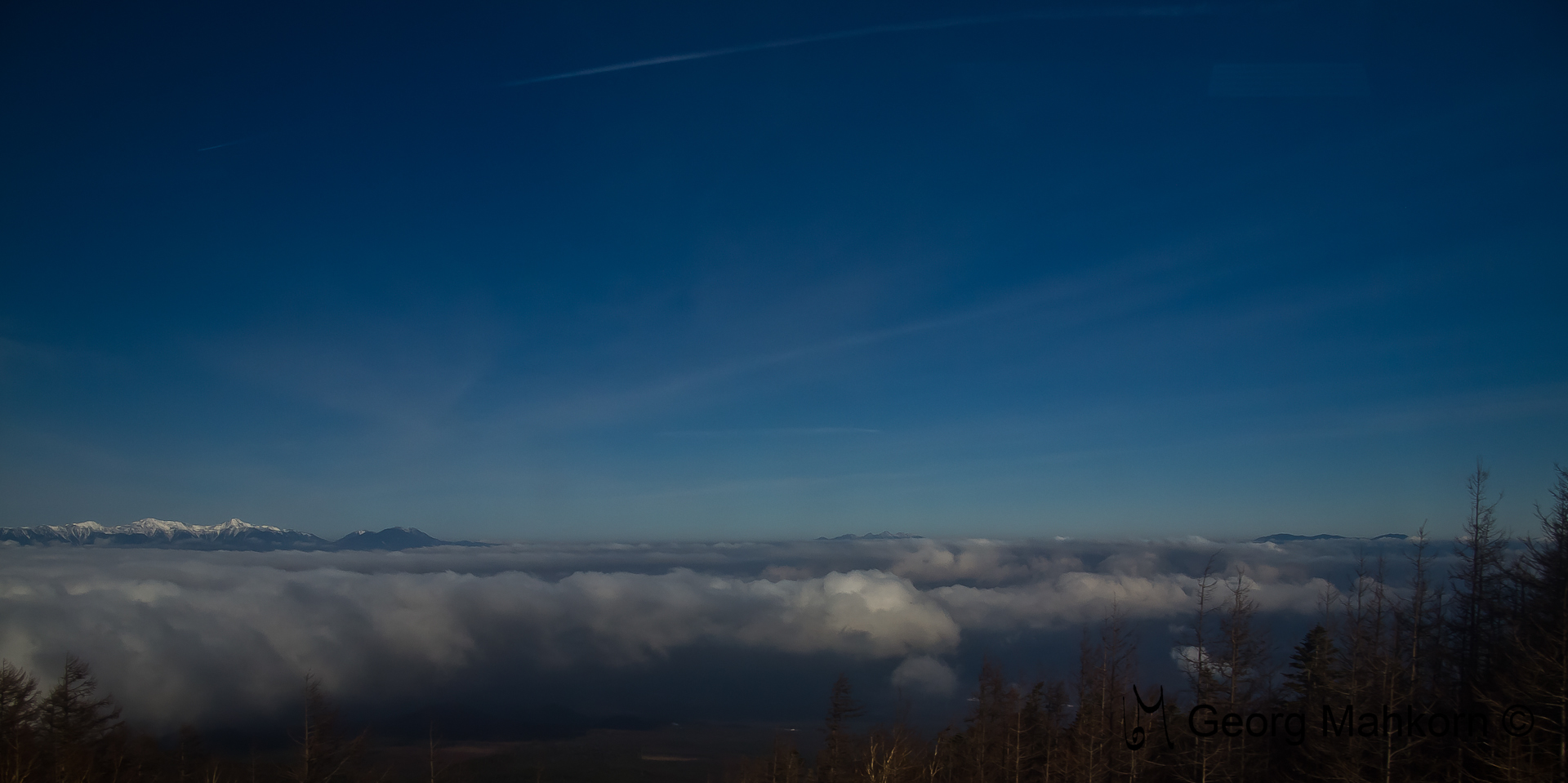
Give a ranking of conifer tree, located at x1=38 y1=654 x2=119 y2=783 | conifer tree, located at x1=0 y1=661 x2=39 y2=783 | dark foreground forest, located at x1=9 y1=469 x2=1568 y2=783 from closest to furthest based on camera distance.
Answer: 1. dark foreground forest, located at x1=9 y1=469 x2=1568 y2=783
2. conifer tree, located at x1=0 y1=661 x2=39 y2=783
3. conifer tree, located at x1=38 y1=654 x2=119 y2=783

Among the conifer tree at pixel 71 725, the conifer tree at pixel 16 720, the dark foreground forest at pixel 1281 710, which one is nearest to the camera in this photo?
the dark foreground forest at pixel 1281 710

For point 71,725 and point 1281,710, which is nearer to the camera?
point 1281,710

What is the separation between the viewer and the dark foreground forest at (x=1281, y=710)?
83.5 ft

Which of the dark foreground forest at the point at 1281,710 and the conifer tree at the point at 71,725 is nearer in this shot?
the dark foreground forest at the point at 1281,710

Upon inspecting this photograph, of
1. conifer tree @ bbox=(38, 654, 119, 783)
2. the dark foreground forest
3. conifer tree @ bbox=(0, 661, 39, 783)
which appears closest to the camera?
the dark foreground forest

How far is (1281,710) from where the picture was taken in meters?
35.8

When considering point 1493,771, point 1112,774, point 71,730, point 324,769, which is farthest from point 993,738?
point 71,730

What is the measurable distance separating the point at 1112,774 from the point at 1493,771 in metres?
17.9

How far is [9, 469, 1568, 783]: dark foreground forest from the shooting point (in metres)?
25.4

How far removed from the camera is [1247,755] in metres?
31.8

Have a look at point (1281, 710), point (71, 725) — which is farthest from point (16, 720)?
point (1281, 710)

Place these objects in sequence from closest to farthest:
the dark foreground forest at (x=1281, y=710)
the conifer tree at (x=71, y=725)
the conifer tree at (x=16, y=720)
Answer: the dark foreground forest at (x=1281, y=710), the conifer tree at (x=16, y=720), the conifer tree at (x=71, y=725)

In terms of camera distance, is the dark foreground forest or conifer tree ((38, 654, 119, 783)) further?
conifer tree ((38, 654, 119, 783))

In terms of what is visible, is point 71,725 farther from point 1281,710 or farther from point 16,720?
point 1281,710
